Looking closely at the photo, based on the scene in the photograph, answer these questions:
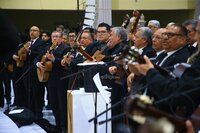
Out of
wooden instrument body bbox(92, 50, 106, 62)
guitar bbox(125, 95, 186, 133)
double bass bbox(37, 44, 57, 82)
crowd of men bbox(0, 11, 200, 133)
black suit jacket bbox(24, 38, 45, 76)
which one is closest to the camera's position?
guitar bbox(125, 95, 186, 133)

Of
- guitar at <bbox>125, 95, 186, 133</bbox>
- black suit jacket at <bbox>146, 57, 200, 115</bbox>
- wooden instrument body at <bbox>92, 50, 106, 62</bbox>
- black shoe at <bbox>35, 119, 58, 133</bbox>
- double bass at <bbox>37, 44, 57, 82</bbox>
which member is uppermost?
guitar at <bbox>125, 95, 186, 133</bbox>

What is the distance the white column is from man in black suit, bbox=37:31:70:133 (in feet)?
20.6

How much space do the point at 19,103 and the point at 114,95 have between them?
14.0 feet

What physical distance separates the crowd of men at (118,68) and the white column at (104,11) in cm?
441

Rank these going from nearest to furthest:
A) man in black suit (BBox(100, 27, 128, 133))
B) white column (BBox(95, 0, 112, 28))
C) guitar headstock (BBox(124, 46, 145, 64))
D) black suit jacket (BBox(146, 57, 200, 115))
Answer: black suit jacket (BBox(146, 57, 200, 115)) < guitar headstock (BBox(124, 46, 145, 64)) < man in black suit (BBox(100, 27, 128, 133)) < white column (BBox(95, 0, 112, 28))

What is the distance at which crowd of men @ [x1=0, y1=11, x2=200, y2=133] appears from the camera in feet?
10.2

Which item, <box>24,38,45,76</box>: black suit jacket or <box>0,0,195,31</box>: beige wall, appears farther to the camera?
<box>0,0,195,31</box>: beige wall

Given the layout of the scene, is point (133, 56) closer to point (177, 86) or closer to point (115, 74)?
point (177, 86)

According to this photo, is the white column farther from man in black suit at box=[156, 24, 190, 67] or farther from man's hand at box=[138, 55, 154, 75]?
man's hand at box=[138, 55, 154, 75]

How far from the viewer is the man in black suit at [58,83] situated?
8094 mm

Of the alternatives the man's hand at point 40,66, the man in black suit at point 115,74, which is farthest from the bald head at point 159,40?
the man's hand at point 40,66

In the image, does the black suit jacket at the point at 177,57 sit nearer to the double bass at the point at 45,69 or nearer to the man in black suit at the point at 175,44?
the man in black suit at the point at 175,44

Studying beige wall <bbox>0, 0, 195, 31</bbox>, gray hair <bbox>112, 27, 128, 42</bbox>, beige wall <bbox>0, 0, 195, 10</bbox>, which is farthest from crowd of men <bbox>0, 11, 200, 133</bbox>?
beige wall <bbox>0, 0, 195, 31</bbox>

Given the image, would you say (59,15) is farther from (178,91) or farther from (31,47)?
(178,91)
